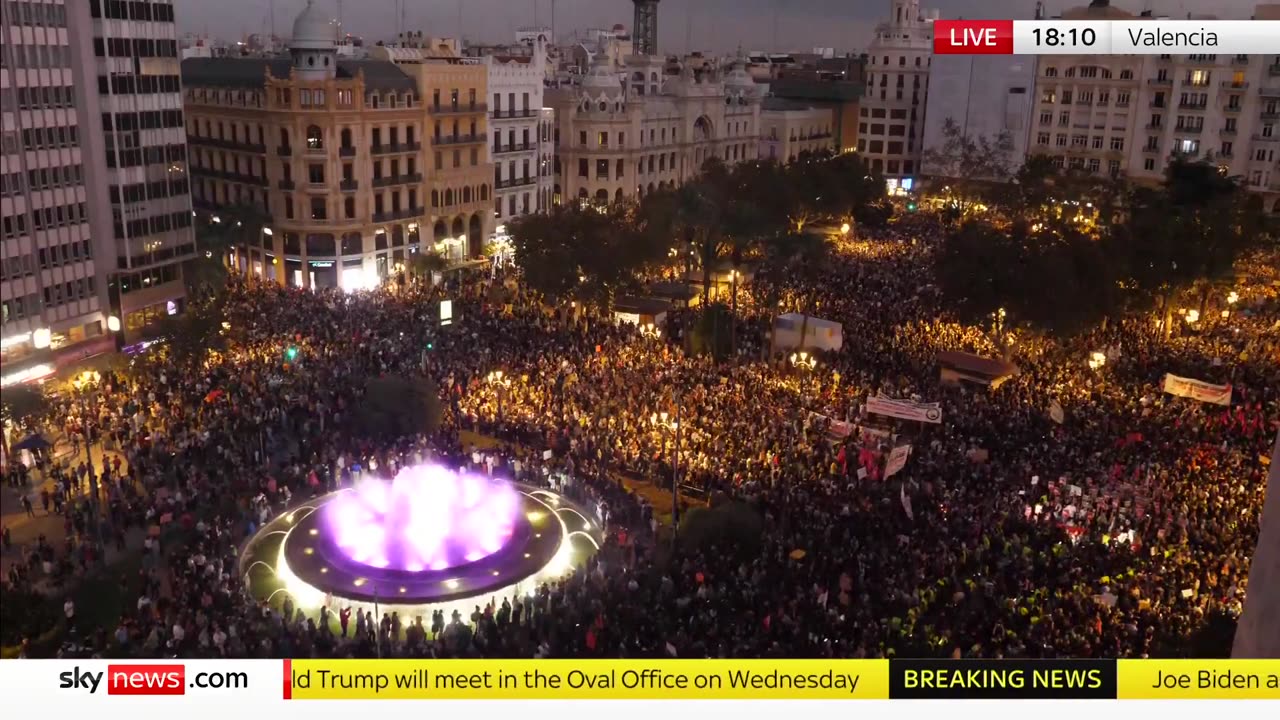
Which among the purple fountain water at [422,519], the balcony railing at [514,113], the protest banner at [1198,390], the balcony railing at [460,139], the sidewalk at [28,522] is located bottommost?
the sidewalk at [28,522]

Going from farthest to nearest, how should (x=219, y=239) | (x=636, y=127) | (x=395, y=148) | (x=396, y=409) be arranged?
(x=636, y=127) < (x=395, y=148) < (x=219, y=239) < (x=396, y=409)

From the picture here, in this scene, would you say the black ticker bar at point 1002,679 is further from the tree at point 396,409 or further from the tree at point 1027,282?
the tree at point 1027,282

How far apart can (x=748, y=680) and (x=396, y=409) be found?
64.5 ft

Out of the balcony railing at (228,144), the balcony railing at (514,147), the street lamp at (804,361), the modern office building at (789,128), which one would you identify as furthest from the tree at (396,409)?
the modern office building at (789,128)

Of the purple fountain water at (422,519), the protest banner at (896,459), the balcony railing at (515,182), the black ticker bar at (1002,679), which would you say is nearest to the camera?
the black ticker bar at (1002,679)

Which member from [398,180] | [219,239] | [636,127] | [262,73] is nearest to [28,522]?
[219,239]

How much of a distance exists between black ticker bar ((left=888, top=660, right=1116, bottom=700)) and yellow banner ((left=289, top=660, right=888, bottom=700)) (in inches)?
12.0

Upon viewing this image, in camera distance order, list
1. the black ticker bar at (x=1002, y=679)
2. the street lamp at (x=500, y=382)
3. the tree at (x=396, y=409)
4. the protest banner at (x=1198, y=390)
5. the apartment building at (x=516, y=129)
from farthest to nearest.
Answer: the apartment building at (x=516, y=129) → the street lamp at (x=500, y=382) → the protest banner at (x=1198, y=390) → the tree at (x=396, y=409) → the black ticker bar at (x=1002, y=679)

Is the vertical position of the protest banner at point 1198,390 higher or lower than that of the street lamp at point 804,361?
higher

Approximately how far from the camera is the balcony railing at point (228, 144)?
5578 centimetres

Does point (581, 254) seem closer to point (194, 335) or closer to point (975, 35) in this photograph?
point (194, 335)

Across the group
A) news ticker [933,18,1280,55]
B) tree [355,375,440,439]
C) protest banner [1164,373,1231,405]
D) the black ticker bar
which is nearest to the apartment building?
tree [355,375,440,439]

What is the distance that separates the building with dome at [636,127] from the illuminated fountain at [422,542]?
140ft

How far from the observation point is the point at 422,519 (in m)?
25.4
